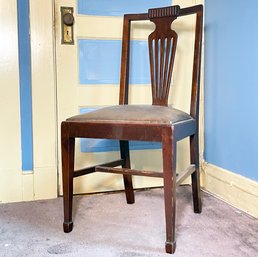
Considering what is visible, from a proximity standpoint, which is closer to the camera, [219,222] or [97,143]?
[219,222]

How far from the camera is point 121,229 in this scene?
1325 mm

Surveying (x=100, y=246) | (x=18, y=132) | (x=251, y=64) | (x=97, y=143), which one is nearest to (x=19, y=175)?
(x=18, y=132)

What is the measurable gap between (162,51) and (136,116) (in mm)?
489

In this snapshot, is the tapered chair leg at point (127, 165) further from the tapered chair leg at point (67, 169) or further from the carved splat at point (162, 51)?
the tapered chair leg at point (67, 169)

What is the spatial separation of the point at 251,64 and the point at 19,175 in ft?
3.86

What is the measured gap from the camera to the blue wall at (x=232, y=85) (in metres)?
1.46

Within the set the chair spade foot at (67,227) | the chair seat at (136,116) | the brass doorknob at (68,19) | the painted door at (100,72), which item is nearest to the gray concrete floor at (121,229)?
the chair spade foot at (67,227)

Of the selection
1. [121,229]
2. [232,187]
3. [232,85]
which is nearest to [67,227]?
[121,229]

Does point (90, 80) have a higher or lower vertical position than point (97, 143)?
higher

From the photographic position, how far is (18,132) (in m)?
1.66

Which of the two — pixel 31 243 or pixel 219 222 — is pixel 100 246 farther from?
pixel 219 222

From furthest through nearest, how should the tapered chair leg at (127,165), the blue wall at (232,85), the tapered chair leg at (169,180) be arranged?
the tapered chair leg at (127,165) → the blue wall at (232,85) → the tapered chair leg at (169,180)

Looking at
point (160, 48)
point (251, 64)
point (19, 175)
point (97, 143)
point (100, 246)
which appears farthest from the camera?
point (97, 143)

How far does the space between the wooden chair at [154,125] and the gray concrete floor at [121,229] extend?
74 mm
